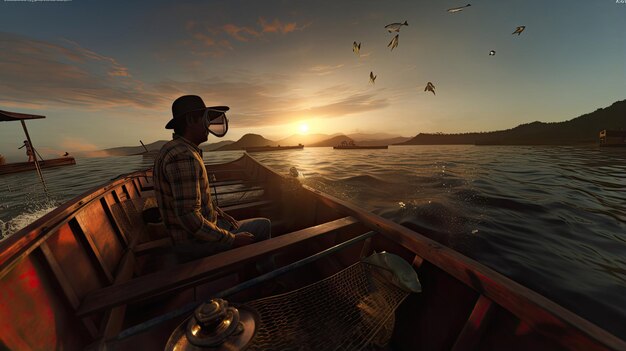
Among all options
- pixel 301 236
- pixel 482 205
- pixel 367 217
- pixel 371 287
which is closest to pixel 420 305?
pixel 371 287

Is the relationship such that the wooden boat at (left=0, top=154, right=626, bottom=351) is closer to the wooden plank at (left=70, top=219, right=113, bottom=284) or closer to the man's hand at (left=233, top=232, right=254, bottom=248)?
the wooden plank at (left=70, top=219, right=113, bottom=284)

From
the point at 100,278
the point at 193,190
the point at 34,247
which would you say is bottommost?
the point at 100,278

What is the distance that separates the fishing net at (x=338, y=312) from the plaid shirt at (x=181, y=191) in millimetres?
1094

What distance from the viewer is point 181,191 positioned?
2.33 m

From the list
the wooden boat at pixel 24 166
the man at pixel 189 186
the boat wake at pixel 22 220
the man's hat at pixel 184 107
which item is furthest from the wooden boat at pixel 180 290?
the wooden boat at pixel 24 166

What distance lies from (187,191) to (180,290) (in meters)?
1.15

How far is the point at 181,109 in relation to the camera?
8.55 ft

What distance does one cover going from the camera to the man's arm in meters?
2.30

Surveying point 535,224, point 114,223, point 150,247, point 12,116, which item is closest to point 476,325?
point 150,247

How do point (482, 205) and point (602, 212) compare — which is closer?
point (602, 212)

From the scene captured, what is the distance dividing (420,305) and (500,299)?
93 cm

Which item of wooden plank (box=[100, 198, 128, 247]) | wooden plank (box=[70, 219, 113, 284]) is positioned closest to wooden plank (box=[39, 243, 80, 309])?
wooden plank (box=[70, 219, 113, 284])

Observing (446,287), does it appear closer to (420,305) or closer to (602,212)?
(420,305)

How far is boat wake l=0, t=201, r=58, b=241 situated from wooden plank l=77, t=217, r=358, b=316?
31.7 feet
